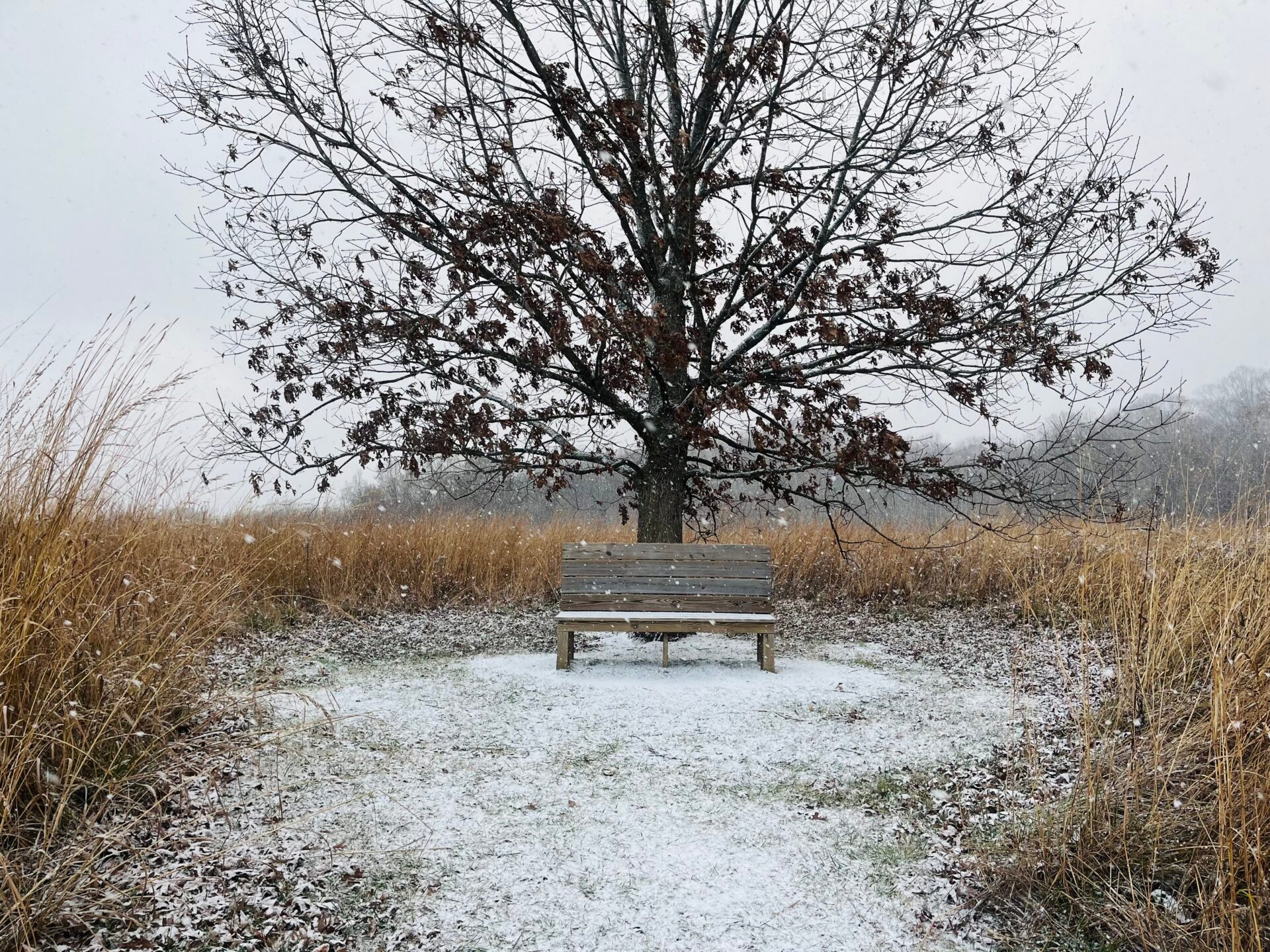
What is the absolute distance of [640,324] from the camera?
5281 millimetres

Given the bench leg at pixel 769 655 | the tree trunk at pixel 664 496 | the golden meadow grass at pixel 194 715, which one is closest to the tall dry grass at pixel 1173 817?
the golden meadow grass at pixel 194 715

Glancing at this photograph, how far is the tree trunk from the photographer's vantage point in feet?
22.2

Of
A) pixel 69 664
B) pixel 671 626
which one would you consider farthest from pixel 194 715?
pixel 671 626

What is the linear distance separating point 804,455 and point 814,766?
2.68m

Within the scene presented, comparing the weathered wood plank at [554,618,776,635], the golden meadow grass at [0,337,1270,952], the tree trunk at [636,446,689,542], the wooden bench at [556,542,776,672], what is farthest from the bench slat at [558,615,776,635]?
the golden meadow grass at [0,337,1270,952]

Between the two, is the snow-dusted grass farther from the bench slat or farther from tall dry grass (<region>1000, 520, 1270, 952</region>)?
tall dry grass (<region>1000, 520, 1270, 952</region>)

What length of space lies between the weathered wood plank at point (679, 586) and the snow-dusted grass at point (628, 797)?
63cm

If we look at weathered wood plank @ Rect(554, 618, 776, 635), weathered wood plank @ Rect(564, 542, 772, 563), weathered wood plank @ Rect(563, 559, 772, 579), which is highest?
weathered wood plank @ Rect(564, 542, 772, 563)

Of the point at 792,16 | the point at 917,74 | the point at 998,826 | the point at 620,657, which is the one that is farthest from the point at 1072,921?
the point at 792,16

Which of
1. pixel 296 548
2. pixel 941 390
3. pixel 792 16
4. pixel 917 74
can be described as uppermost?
pixel 792 16

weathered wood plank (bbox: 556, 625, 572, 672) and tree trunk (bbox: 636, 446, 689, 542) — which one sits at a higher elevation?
tree trunk (bbox: 636, 446, 689, 542)

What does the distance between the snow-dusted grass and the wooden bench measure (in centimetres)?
51

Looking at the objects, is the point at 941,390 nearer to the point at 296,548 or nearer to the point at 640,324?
the point at 640,324

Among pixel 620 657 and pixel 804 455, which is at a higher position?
pixel 804 455
